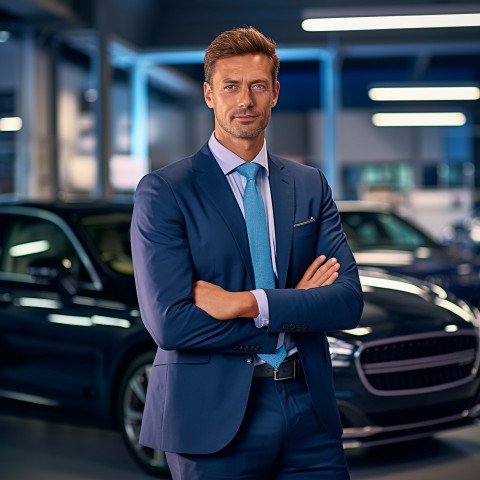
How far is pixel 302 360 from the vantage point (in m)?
2.61

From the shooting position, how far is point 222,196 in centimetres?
265

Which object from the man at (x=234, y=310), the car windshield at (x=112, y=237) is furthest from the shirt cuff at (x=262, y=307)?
the car windshield at (x=112, y=237)

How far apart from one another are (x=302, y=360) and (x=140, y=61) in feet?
57.3

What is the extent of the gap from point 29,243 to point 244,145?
12.7 ft

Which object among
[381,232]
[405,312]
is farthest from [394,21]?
[405,312]

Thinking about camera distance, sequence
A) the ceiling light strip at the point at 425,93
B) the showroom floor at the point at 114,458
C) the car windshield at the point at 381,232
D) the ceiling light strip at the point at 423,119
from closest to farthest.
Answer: the showroom floor at the point at 114,458
the car windshield at the point at 381,232
the ceiling light strip at the point at 425,93
the ceiling light strip at the point at 423,119

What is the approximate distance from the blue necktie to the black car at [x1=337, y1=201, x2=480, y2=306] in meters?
5.37

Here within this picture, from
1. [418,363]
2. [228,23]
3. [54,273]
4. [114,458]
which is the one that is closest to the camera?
[418,363]

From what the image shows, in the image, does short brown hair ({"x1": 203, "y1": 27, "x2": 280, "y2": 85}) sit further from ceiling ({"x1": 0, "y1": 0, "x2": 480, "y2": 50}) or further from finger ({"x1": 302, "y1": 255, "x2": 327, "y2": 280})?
ceiling ({"x1": 0, "y1": 0, "x2": 480, "y2": 50})

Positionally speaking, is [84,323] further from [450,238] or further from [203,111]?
[203,111]

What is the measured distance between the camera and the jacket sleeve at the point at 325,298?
2613 millimetres

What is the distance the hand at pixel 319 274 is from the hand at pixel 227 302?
200 mm

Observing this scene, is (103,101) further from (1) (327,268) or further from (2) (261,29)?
(1) (327,268)

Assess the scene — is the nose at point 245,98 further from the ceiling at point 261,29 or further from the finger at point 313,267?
the ceiling at point 261,29
